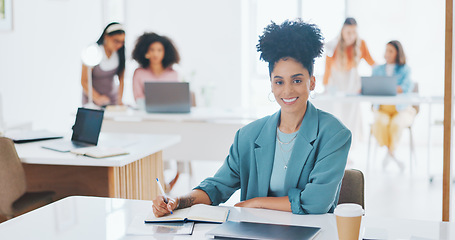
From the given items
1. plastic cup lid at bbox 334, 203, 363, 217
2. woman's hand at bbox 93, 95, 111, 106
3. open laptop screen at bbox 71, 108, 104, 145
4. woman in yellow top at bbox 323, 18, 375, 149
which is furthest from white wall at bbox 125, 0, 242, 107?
plastic cup lid at bbox 334, 203, 363, 217

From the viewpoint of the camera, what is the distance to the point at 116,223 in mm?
1530

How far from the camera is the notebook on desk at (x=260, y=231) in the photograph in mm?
1352

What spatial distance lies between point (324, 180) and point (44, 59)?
5.05m

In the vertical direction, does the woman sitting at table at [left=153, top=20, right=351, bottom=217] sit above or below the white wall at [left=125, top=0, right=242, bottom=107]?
below

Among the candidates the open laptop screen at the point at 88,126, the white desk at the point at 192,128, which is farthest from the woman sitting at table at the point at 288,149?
the white desk at the point at 192,128

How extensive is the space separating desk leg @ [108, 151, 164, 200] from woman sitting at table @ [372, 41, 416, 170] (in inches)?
116

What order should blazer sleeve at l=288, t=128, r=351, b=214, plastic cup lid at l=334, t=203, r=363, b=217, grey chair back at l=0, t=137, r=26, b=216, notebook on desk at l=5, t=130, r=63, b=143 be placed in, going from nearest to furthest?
plastic cup lid at l=334, t=203, r=363, b=217
blazer sleeve at l=288, t=128, r=351, b=214
grey chair back at l=0, t=137, r=26, b=216
notebook on desk at l=5, t=130, r=63, b=143

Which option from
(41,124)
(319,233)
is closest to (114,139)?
(319,233)

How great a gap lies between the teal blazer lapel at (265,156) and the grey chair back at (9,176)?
1.39 metres

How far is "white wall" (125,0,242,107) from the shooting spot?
6.99 m

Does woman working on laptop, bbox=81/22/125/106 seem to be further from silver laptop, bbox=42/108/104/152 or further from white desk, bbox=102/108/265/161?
silver laptop, bbox=42/108/104/152

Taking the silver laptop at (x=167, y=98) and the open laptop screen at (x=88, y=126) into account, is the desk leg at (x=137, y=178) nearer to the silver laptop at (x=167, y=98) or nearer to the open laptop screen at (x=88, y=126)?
the open laptop screen at (x=88, y=126)

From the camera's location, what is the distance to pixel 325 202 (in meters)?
1.62

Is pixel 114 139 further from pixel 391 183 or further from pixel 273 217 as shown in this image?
pixel 391 183
